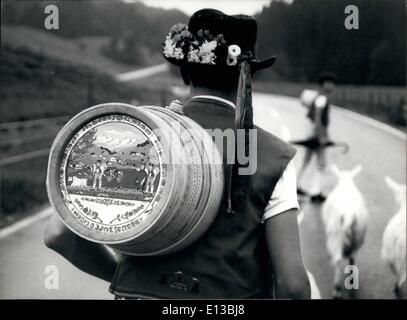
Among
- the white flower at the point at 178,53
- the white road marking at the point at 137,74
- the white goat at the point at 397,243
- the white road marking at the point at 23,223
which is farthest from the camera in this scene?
the white road marking at the point at 23,223

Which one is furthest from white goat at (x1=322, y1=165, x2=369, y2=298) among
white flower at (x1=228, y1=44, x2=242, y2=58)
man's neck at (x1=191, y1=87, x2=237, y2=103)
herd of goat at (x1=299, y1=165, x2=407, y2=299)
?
white flower at (x1=228, y1=44, x2=242, y2=58)

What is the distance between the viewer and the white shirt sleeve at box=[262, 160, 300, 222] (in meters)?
1.71

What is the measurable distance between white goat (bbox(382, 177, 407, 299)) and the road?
1.1 inches

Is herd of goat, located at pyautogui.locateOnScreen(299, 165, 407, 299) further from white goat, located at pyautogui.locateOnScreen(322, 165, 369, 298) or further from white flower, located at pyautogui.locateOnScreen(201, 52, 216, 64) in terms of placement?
white flower, located at pyautogui.locateOnScreen(201, 52, 216, 64)

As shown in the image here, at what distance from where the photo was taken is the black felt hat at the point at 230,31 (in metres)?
1.79

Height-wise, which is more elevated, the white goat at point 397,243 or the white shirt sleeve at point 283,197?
the white shirt sleeve at point 283,197

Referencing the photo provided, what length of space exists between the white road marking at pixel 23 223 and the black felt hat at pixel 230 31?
172cm

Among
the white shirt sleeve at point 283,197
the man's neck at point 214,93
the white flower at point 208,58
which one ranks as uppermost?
the white flower at point 208,58

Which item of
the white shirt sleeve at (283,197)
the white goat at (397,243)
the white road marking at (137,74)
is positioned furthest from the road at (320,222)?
the white shirt sleeve at (283,197)

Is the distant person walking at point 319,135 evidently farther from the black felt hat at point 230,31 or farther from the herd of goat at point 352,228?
the black felt hat at point 230,31

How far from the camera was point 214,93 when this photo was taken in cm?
183

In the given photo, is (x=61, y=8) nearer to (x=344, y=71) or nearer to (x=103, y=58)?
(x=103, y=58)

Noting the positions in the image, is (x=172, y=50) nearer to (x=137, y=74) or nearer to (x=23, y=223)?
(x=137, y=74)

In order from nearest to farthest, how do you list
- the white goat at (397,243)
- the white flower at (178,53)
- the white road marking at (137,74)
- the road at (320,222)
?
the white flower at (178,53) < the road at (320,222) < the white goat at (397,243) < the white road marking at (137,74)
